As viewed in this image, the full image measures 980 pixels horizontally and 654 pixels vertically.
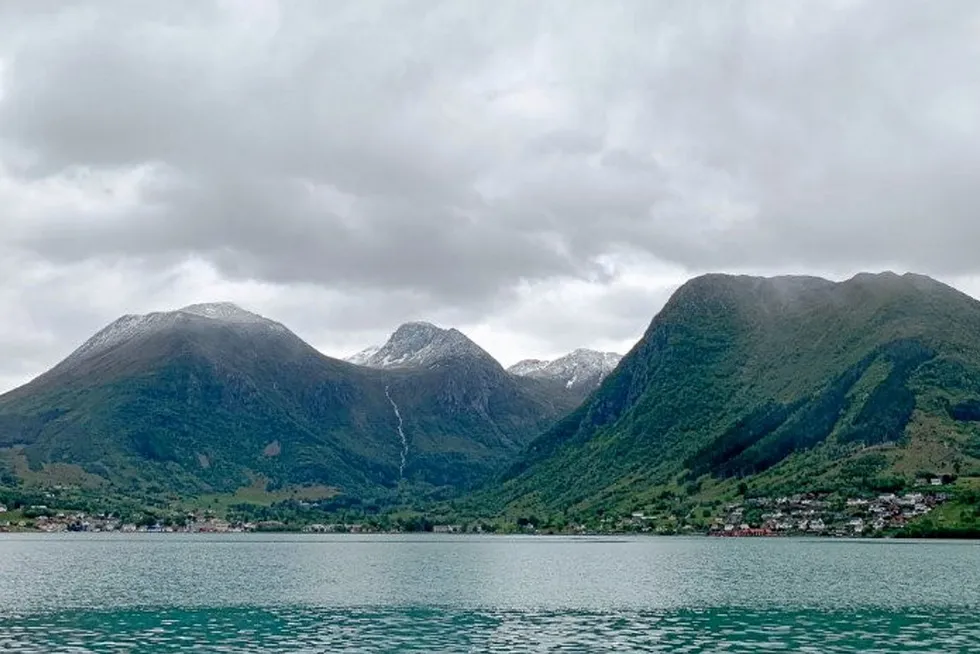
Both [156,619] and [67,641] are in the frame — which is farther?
[156,619]

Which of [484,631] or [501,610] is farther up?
[484,631]

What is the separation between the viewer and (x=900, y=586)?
14238 centimetres

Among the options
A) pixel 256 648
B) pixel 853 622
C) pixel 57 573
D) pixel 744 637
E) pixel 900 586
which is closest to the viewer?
pixel 256 648

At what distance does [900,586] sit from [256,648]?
301ft

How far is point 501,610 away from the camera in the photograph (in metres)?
116

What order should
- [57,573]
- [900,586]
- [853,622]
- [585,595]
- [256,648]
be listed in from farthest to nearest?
[57,573]
[900,586]
[585,595]
[853,622]
[256,648]

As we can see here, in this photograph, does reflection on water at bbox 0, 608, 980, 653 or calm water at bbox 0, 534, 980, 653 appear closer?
reflection on water at bbox 0, 608, 980, 653

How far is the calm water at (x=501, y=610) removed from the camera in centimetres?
8844

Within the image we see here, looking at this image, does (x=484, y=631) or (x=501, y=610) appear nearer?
(x=484, y=631)

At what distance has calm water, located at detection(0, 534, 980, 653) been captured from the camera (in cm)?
8844

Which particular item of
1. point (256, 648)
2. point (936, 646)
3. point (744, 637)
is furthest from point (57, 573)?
point (936, 646)

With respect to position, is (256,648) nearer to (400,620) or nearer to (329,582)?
(400,620)

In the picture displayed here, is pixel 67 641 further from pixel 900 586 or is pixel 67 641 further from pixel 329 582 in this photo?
pixel 900 586

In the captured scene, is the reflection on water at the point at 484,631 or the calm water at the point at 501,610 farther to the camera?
the calm water at the point at 501,610
